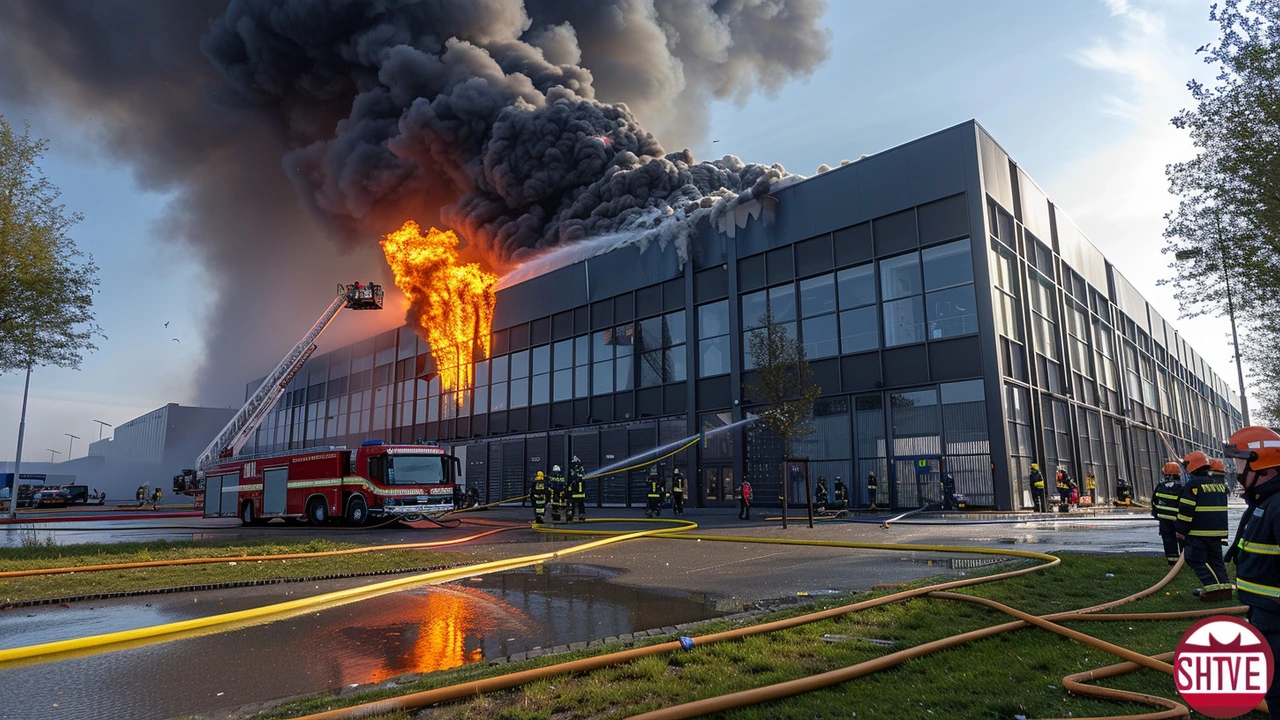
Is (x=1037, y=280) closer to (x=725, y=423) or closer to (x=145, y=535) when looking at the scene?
(x=725, y=423)

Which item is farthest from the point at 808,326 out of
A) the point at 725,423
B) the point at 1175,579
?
the point at 1175,579

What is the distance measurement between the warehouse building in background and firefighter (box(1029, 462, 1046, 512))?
364mm

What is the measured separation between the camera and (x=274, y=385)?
35.9 meters

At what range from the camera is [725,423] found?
88.8ft

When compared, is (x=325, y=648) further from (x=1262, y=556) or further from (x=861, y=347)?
(x=861, y=347)

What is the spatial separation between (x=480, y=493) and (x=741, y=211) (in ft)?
66.5

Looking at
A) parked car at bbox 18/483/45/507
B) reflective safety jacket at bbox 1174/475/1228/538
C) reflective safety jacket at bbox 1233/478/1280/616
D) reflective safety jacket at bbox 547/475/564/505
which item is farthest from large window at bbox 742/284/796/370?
parked car at bbox 18/483/45/507

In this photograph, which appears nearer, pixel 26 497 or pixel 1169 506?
pixel 1169 506

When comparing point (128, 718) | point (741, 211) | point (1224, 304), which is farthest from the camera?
point (741, 211)

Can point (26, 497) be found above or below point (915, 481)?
below

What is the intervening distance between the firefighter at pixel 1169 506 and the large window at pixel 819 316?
15.5 metres

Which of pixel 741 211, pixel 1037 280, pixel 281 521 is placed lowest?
pixel 281 521

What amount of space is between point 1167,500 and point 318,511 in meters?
20.9

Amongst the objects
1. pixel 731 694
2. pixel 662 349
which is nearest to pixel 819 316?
pixel 662 349
